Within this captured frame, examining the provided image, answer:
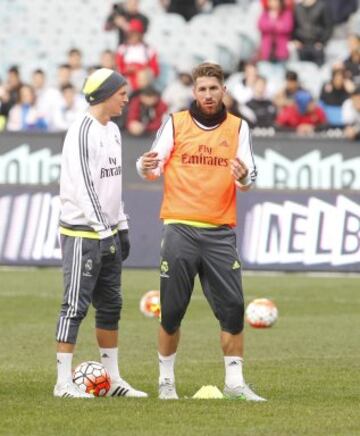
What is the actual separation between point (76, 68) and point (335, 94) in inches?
200

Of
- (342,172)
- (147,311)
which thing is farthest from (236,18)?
(147,311)

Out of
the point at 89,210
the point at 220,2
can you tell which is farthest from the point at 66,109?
the point at 89,210

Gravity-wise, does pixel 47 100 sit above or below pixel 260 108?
below

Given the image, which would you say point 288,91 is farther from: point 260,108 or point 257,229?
point 257,229

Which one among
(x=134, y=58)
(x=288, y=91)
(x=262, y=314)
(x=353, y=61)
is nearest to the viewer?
(x=262, y=314)

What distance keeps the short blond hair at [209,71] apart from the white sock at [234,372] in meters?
1.94

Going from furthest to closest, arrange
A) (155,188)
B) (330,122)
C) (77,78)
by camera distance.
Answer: (77,78), (330,122), (155,188)

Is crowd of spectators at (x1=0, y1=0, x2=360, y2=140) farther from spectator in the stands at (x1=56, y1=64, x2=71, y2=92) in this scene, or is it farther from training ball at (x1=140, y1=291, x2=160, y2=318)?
training ball at (x1=140, y1=291, x2=160, y2=318)

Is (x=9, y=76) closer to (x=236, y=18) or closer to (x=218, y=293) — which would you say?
(x=236, y=18)

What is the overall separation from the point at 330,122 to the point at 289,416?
686 inches

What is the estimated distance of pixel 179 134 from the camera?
10.4m

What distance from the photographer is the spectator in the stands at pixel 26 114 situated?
26203 mm

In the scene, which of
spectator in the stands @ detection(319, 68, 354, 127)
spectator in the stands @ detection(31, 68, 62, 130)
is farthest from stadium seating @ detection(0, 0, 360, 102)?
spectator in the stands @ detection(31, 68, 62, 130)

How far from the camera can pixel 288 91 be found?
26.5m
